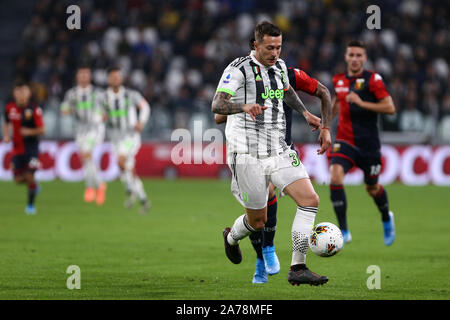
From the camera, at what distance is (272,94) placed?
24.2 ft

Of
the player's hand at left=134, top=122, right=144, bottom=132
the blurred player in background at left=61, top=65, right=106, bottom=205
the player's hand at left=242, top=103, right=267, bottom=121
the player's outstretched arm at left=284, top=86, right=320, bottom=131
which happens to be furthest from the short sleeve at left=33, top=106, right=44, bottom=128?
the player's hand at left=242, top=103, right=267, bottom=121

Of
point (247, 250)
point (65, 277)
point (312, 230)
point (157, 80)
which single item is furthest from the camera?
point (157, 80)

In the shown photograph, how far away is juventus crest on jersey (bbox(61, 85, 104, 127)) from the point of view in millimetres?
16859

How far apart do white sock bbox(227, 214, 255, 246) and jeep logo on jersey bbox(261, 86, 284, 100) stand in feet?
3.60

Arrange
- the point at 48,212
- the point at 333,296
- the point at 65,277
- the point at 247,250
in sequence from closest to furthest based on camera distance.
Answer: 1. the point at 333,296
2. the point at 65,277
3. the point at 247,250
4. the point at 48,212

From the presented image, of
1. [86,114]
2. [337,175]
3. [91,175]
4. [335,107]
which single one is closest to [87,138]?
[86,114]

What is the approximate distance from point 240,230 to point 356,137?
3.58 meters

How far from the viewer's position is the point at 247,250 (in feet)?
33.4

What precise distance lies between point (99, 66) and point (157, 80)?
172 centimetres

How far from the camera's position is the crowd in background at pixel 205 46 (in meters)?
23.5

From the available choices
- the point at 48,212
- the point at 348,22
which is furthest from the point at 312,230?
the point at 348,22

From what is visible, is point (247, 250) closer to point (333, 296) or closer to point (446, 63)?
point (333, 296)

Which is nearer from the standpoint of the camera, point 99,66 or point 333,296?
point 333,296

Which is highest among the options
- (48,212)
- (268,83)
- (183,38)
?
(183,38)
